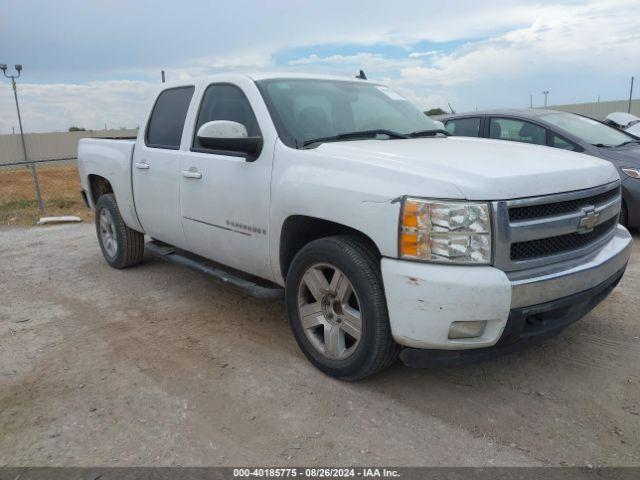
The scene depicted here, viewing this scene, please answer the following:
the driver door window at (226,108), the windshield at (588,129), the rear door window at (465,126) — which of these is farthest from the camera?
the rear door window at (465,126)

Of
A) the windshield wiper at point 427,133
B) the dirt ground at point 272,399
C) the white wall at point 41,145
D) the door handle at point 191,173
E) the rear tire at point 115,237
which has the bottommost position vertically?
the white wall at point 41,145

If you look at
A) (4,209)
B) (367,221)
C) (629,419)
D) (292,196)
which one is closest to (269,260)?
(292,196)

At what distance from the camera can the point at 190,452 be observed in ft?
8.70

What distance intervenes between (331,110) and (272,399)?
206 centimetres

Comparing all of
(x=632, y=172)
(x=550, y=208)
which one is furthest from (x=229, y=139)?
(x=632, y=172)

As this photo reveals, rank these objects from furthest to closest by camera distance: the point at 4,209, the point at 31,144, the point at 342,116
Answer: the point at 31,144, the point at 4,209, the point at 342,116

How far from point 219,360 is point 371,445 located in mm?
1365

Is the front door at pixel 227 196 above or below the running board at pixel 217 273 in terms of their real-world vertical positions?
above

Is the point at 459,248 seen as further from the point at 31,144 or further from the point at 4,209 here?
the point at 31,144

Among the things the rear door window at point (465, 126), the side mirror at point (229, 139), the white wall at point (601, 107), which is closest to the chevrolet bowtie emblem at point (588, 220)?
the side mirror at point (229, 139)

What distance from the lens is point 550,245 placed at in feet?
9.50

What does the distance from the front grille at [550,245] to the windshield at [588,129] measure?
Answer: 418 cm

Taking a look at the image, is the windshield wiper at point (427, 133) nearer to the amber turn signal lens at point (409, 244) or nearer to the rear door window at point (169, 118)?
the amber turn signal lens at point (409, 244)

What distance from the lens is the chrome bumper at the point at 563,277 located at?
269 cm
